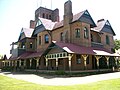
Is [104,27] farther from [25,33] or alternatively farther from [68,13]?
[25,33]

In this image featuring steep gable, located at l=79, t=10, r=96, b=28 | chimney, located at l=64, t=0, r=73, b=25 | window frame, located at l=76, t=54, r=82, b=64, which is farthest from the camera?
chimney, located at l=64, t=0, r=73, b=25

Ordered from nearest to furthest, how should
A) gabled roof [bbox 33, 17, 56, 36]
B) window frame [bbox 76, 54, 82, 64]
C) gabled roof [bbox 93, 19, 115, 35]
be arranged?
1. window frame [bbox 76, 54, 82, 64]
2. gabled roof [bbox 33, 17, 56, 36]
3. gabled roof [bbox 93, 19, 115, 35]

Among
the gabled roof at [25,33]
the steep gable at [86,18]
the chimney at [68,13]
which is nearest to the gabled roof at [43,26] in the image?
the gabled roof at [25,33]

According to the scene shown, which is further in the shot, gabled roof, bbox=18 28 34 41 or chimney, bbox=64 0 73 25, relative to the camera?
gabled roof, bbox=18 28 34 41

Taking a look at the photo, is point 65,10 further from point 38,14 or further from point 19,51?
point 38,14

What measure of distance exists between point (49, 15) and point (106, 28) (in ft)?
64.2

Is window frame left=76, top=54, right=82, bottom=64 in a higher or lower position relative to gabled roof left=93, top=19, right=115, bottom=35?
lower

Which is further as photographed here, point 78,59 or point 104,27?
point 104,27

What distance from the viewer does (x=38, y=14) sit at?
1785 inches

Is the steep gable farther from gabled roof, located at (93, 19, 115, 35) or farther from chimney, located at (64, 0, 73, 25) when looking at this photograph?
gabled roof, located at (93, 19, 115, 35)

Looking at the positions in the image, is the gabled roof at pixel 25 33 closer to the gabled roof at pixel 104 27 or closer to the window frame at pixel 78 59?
the gabled roof at pixel 104 27

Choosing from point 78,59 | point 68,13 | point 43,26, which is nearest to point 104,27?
point 68,13

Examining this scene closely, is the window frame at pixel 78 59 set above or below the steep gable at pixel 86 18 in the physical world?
below

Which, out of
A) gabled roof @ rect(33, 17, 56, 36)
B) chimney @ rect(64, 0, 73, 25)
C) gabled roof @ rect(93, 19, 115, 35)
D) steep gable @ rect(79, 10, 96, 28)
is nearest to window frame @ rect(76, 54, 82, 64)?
steep gable @ rect(79, 10, 96, 28)
